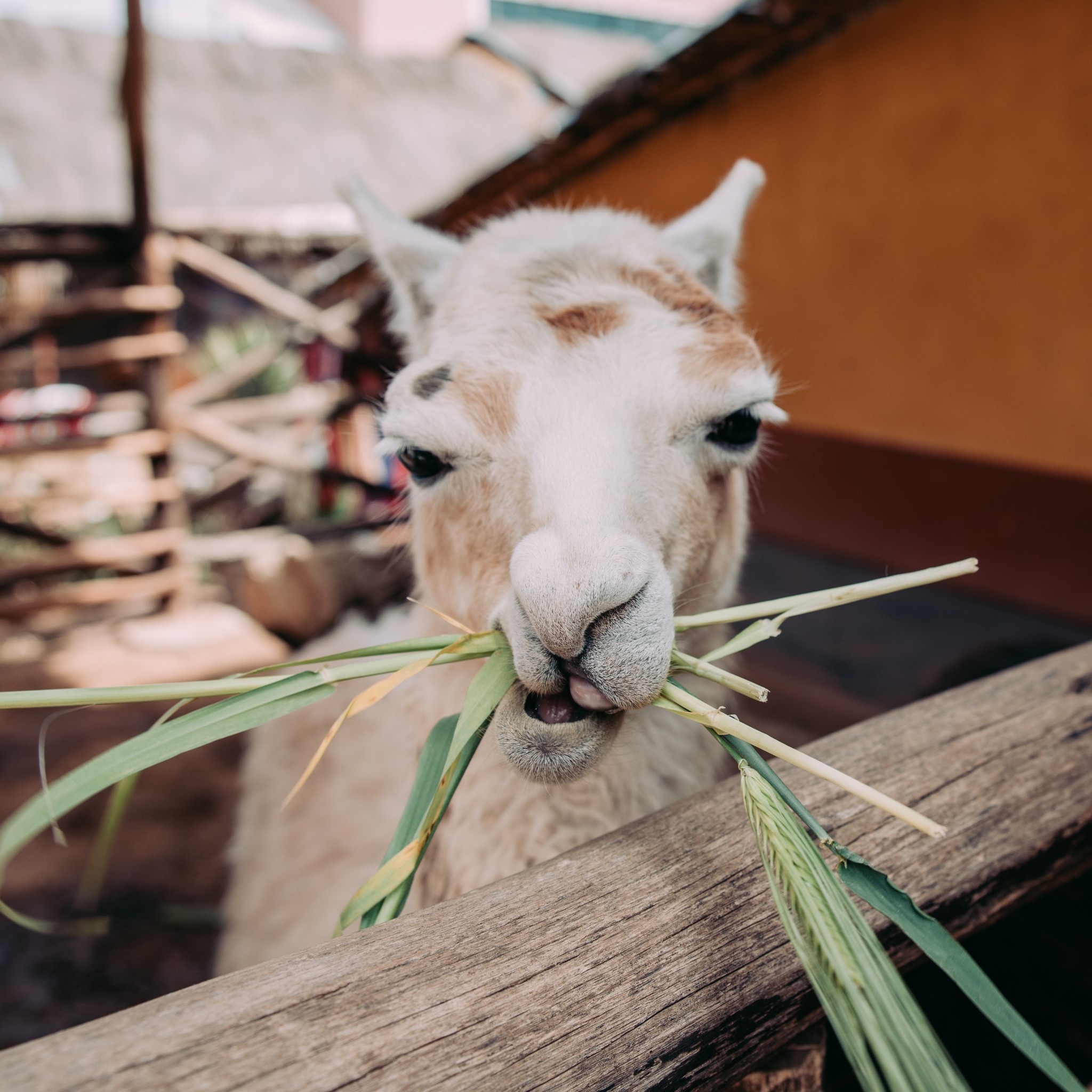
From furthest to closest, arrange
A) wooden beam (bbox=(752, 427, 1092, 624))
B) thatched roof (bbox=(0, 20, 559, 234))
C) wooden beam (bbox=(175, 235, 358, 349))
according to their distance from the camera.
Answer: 1. thatched roof (bbox=(0, 20, 559, 234))
2. wooden beam (bbox=(175, 235, 358, 349))
3. wooden beam (bbox=(752, 427, 1092, 624))

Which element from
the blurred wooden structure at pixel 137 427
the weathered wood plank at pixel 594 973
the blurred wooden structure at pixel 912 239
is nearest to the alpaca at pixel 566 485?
the weathered wood plank at pixel 594 973

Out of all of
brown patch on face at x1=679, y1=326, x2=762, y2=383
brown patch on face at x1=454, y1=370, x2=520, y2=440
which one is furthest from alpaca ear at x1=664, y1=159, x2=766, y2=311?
brown patch on face at x1=454, y1=370, x2=520, y2=440

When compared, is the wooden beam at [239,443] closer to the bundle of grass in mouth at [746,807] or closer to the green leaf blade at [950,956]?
the bundle of grass in mouth at [746,807]

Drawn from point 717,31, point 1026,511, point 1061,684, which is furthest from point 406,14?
point 1061,684

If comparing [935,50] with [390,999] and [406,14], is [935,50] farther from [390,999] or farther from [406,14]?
[406,14]

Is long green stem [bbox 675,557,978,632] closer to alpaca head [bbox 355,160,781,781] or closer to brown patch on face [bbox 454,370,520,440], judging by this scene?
alpaca head [bbox 355,160,781,781]

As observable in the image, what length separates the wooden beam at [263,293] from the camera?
5.93 meters

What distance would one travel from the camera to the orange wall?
290cm

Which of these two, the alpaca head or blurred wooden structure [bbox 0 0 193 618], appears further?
blurred wooden structure [bbox 0 0 193 618]

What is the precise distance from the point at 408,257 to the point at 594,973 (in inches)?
59.7

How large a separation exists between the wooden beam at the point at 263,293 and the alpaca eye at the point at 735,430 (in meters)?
5.71

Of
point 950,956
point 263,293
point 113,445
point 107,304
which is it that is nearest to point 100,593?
point 113,445

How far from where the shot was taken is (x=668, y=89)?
3.60 m

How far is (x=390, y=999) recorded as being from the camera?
72 centimetres
